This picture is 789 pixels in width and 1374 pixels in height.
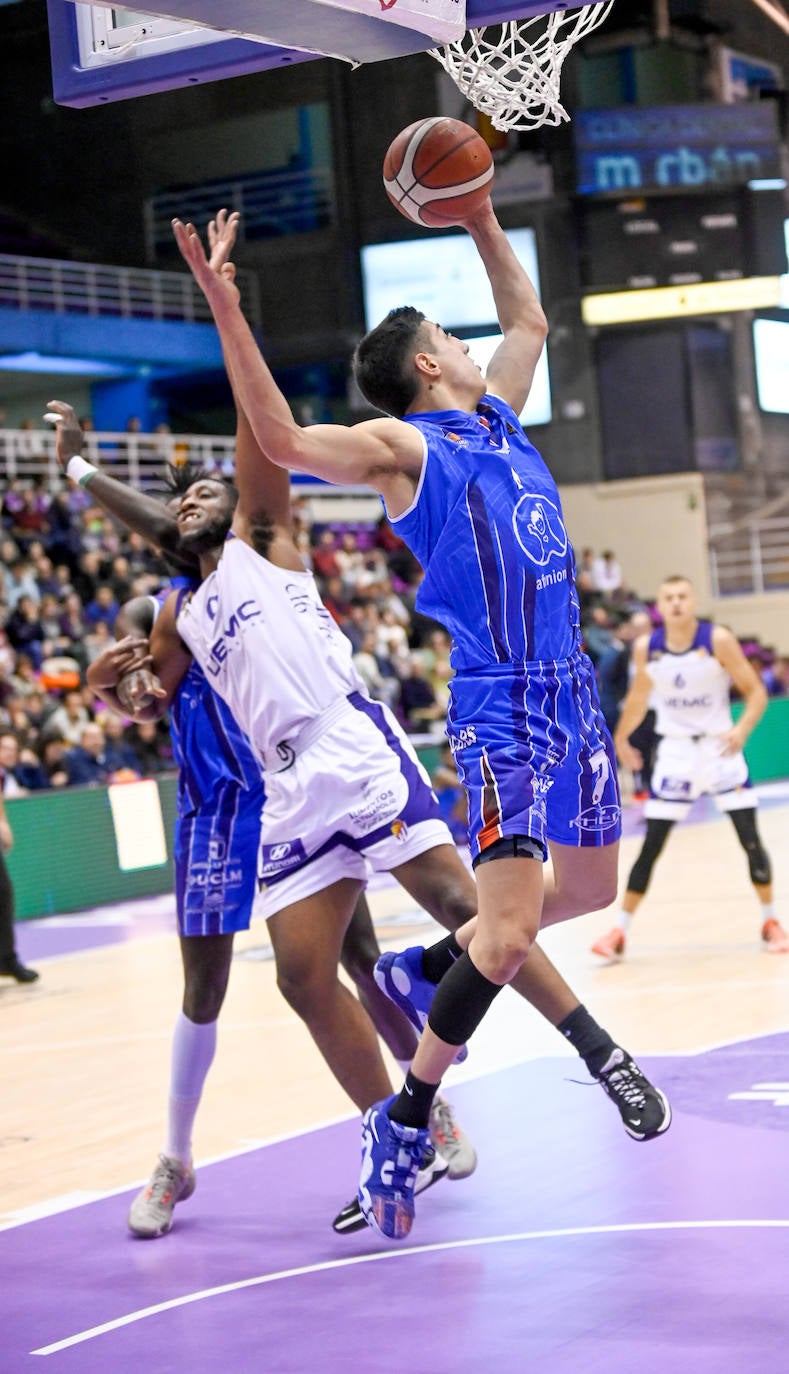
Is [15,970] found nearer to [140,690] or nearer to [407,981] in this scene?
[140,690]

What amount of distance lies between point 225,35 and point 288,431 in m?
1.22

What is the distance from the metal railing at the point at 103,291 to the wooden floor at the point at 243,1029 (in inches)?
566

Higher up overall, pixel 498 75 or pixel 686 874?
pixel 498 75

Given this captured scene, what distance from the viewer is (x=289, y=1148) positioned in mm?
5414

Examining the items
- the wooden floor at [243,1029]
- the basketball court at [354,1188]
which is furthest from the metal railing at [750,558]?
the basketball court at [354,1188]

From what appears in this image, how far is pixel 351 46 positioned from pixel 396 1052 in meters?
2.66

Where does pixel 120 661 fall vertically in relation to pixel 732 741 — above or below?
above

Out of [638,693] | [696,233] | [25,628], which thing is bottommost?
[638,693]

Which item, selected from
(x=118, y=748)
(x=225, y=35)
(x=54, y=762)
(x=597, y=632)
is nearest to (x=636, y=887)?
(x=225, y=35)

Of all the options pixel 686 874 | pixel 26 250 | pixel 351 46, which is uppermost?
pixel 26 250

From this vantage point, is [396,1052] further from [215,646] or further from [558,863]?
[215,646]

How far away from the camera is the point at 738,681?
8.86 meters

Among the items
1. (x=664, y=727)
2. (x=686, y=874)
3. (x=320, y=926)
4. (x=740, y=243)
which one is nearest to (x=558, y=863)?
(x=320, y=926)

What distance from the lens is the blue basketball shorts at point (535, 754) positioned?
389 cm
